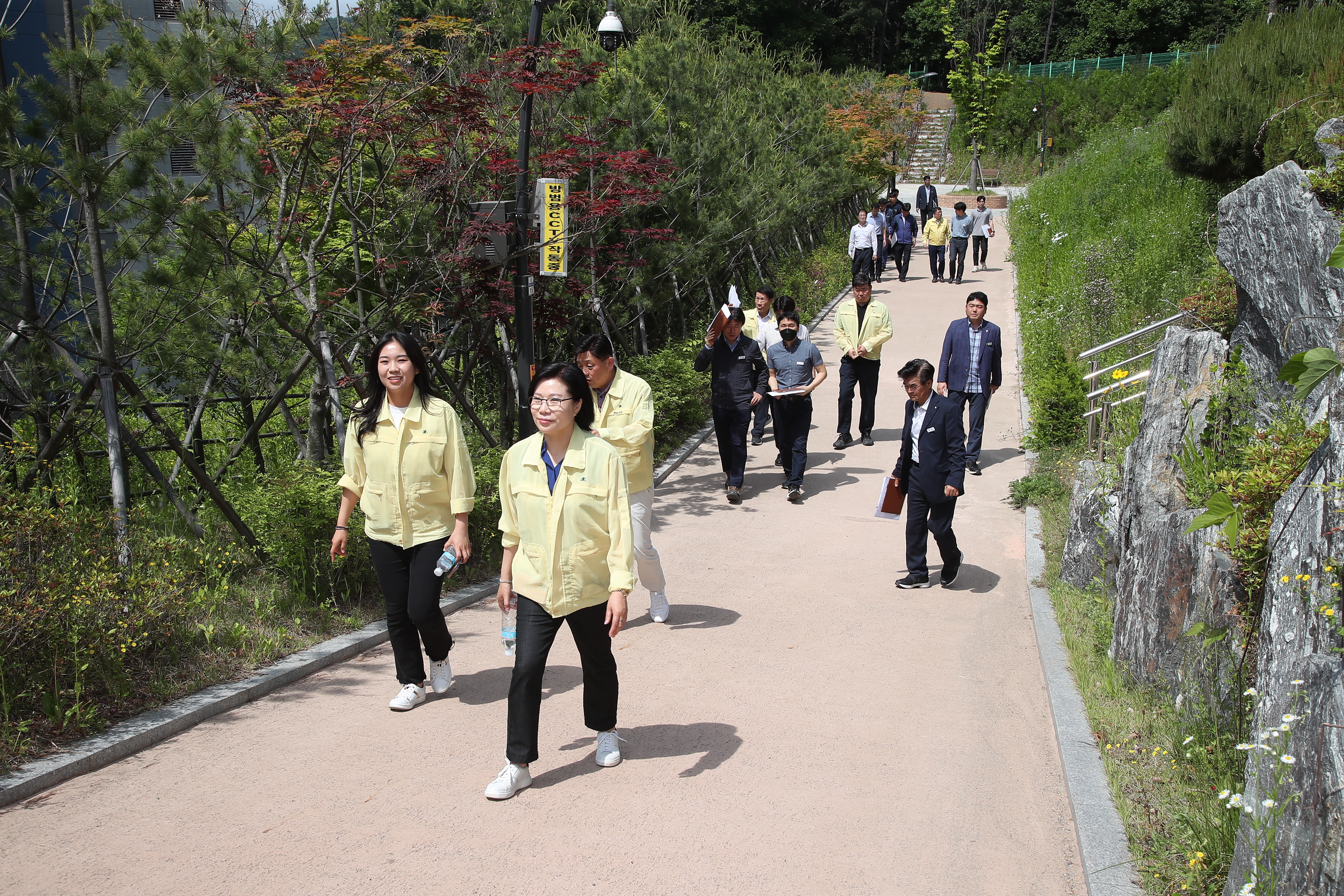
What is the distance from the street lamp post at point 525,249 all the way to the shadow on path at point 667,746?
4.01m

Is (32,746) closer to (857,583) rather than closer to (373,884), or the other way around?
(373,884)

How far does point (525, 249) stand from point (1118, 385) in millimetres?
5306

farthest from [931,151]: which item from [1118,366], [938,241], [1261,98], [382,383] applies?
[382,383]

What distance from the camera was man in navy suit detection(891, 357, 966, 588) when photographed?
7.20m

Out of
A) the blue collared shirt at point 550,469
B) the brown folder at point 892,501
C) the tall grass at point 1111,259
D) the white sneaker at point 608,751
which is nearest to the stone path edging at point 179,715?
the white sneaker at point 608,751

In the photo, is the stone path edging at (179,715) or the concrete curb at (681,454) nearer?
the stone path edging at (179,715)

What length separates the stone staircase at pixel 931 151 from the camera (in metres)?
43.6

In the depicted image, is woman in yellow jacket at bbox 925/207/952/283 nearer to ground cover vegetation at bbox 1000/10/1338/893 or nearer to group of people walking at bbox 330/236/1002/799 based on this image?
ground cover vegetation at bbox 1000/10/1338/893

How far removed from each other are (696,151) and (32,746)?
34.3 feet

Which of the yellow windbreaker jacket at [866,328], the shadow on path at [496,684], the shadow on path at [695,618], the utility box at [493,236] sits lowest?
the shadow on path at [496,684]

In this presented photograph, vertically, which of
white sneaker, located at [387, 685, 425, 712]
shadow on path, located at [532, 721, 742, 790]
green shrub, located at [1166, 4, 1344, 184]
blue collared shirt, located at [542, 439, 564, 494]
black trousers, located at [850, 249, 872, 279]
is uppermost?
green shrub, located at [1166, 4, 1344, 184]

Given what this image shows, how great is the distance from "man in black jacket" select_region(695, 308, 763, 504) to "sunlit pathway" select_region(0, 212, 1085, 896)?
244 centimetres

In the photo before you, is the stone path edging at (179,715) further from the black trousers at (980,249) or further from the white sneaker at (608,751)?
the black trousers at (980,249)

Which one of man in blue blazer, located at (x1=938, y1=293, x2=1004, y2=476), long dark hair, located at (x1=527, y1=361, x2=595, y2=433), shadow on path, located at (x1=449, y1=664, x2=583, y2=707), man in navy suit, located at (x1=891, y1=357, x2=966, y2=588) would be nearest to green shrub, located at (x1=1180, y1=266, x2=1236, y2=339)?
man in blue blazer, located at (x1=938, y1=293, x2=1004, y2=476)
